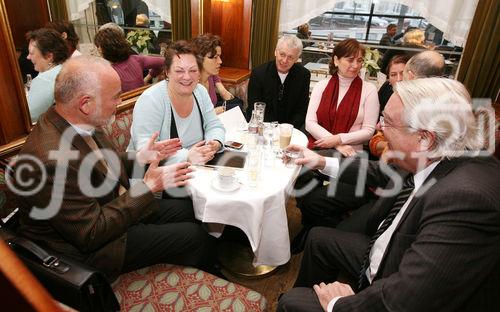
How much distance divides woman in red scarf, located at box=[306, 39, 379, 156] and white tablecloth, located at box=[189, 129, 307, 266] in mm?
908

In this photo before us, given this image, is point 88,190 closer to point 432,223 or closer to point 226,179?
point 226,179

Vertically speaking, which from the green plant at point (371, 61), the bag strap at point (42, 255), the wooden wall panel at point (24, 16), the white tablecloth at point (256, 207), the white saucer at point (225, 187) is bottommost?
the white tablecloth at point (256, 207)

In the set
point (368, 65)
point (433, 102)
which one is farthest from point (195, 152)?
point (368, 65)

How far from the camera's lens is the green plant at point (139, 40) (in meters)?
3.52

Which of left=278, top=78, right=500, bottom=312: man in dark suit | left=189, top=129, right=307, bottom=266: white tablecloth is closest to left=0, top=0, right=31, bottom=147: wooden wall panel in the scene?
left=189, top=129, right=307, bottom=266: white tablecloth

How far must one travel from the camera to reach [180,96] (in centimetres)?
215

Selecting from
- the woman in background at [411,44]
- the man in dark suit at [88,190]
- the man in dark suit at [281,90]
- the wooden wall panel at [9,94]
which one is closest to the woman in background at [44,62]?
the wooden wall panel at [9,94]

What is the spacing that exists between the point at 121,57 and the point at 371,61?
2.94m

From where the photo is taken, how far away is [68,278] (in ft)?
3.62

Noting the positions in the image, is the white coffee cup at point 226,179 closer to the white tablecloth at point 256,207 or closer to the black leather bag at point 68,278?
the white tablecloth at point 256,207

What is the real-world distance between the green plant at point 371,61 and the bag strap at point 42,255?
3.89 metres

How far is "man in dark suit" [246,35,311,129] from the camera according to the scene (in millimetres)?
3236

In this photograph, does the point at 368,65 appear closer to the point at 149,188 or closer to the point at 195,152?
the point at 195,152

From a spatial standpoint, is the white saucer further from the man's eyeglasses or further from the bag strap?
Result: the man's eyeglasses
